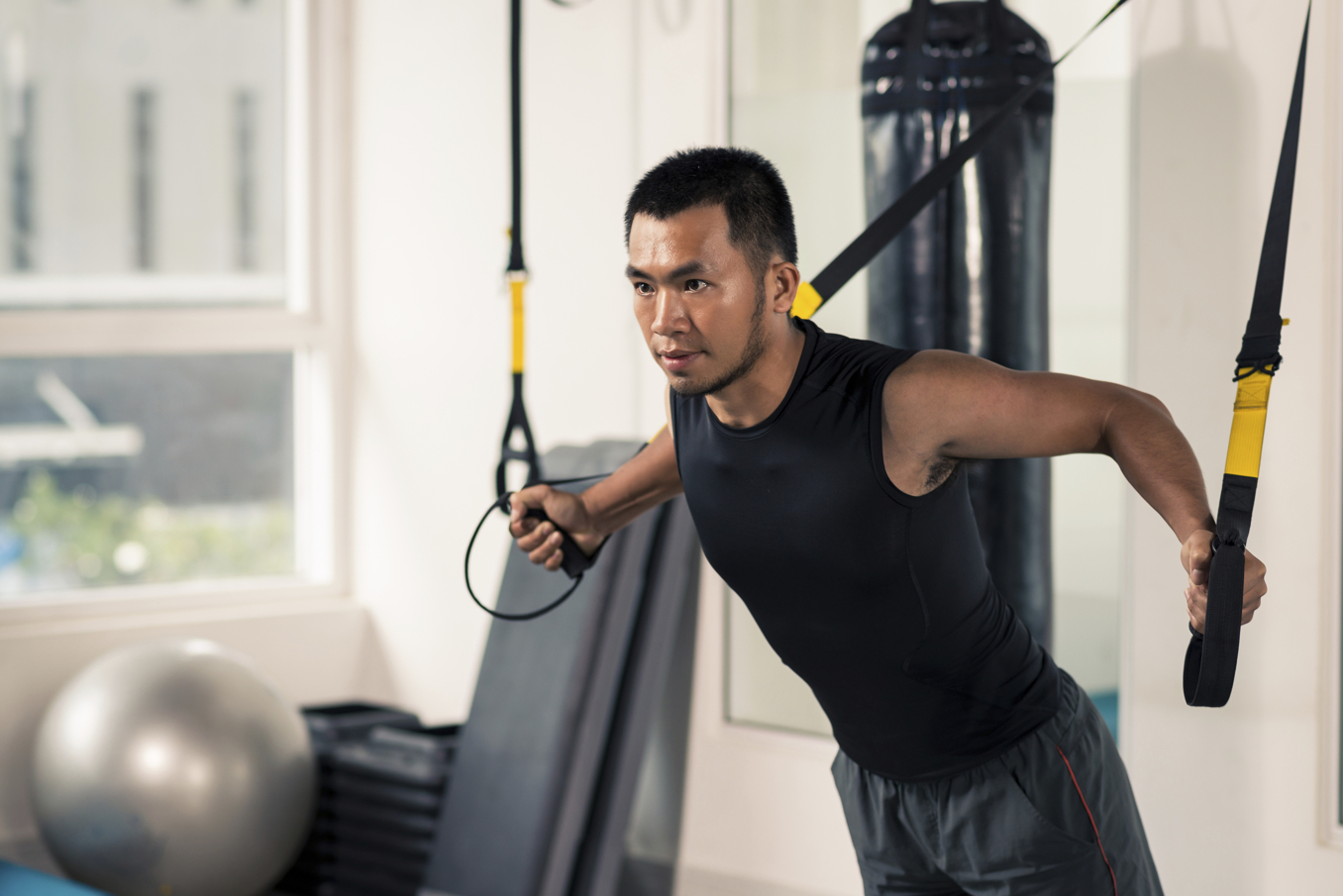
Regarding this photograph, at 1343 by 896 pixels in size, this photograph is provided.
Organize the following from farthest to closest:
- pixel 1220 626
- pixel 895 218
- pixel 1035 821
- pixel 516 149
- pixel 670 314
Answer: pixel 516 149, pixel 895 218, pixel 1035 821, pixel 670 314, pixel 1220 626

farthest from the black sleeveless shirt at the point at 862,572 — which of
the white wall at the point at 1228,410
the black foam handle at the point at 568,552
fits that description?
the white wall at the point at 1228,410

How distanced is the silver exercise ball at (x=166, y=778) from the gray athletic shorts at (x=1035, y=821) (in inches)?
66.9

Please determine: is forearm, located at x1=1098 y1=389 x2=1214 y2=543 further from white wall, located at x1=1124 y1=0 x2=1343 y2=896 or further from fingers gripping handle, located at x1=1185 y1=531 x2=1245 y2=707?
white wall, located at x1=1124 y1=0 x2=1343 y2=896

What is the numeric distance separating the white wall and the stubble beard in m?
1.29

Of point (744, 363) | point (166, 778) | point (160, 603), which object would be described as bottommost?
point (166, 778)

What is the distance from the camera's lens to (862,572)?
1.44 m

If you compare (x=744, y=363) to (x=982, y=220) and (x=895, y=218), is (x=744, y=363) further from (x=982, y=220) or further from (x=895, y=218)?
(x=982, y=220)

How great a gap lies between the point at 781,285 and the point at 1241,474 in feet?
1.67

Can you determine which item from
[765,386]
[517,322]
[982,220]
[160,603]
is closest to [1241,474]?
[765,386]

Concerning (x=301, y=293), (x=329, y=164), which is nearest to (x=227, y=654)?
(x=301, y=293)

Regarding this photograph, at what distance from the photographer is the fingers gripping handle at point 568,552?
5.63ft

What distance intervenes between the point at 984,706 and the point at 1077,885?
0.23 metres

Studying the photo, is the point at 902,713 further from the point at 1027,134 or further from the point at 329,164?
the point at 329,164

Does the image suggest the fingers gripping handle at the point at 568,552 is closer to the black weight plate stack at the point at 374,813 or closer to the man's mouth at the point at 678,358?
the man's mouth at the point at 678,358
